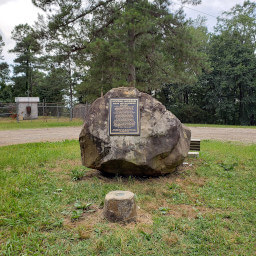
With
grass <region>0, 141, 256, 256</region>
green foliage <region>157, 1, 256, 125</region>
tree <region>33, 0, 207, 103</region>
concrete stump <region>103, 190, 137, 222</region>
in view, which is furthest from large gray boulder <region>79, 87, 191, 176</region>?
green foliage <region>157, 1, 256, 125</region>

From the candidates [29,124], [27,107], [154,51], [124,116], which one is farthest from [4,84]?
[124,116]

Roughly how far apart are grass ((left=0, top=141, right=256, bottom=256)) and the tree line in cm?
909

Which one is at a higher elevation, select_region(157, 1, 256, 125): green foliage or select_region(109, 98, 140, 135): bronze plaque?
select_region(157, 1, 256, 125): green foliage

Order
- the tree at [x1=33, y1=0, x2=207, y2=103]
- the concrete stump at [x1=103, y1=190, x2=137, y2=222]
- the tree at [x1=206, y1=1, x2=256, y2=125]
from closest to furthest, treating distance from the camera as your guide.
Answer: the concrete stump at [x1=103, y1=190, x2=137, y2=222] → the tree at [x1=33, y1=0, x2=207, y2=103] → the tree at [x1=206, y1=1, x2=256, y2=125]

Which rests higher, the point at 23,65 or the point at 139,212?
the point at 23,65

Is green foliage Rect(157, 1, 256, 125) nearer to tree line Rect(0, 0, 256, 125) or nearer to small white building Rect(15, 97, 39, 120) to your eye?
tree line Rect(0, 0, 256, 125)

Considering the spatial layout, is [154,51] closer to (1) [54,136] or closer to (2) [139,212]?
(1) [54,136]

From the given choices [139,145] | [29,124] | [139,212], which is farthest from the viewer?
[29,124]

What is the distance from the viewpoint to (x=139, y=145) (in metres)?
4.77

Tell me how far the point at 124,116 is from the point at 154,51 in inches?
440

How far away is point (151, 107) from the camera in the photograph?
16.9 feet

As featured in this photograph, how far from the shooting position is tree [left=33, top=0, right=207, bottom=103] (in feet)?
42.9

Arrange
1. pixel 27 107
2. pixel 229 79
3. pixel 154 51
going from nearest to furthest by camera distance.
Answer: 1. pixel 154 51
2. pixel 229 79
3. pixel 27 107

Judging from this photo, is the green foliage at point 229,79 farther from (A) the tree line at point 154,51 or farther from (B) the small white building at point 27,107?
(B) the small white building at point 27,107
